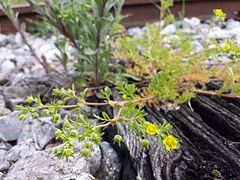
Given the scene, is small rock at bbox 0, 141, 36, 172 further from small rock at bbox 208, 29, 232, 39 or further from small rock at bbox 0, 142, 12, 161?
small rock at bbox 208, 29, 232, 39

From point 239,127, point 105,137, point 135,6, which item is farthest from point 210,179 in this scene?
point 135,6

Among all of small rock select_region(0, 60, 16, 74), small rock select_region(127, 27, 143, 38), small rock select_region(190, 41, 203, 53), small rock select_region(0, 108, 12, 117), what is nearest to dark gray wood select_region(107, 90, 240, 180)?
small rock select_region(0, 108, 12, 117)

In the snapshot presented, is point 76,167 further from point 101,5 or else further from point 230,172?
Result: point 101,5

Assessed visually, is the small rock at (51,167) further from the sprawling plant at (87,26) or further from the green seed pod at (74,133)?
the sprawling plant at (87,26)

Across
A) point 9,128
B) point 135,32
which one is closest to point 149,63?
point 9,128

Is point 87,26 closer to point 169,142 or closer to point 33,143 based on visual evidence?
point 33,143

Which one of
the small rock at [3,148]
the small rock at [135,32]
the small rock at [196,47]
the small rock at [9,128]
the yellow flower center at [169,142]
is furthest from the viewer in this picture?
the small rock at [135,32]

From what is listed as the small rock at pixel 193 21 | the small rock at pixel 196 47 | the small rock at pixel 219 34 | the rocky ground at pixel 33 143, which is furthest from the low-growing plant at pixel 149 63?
the small rock at pixel 193 21

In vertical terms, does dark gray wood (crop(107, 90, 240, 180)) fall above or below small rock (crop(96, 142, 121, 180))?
above
